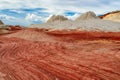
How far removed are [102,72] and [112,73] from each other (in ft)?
1.28

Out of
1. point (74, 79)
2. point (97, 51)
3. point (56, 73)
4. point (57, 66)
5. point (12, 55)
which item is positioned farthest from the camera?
point (12, 55)

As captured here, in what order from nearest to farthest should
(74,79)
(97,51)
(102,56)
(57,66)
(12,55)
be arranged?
(74,79) → (57,66) → (102,56) → (97,51) → (12,55)

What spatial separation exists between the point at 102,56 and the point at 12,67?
14.2 feet

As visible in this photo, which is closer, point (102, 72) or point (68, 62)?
point (102, 72)

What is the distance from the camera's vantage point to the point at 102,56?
41.9 feet

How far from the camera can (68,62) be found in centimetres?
1234

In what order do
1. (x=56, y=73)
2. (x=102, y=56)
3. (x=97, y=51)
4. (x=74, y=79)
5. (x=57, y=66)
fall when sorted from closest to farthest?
1. (x=74, y=79)
2. (x=56, y=73)
3. (x=57, y=66)
4. (x=102, y=56)
5. (x=97, y=51)

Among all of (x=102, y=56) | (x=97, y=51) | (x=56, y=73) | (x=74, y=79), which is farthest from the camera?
(x=97, y=51)

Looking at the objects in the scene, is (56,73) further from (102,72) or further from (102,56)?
(102,56)

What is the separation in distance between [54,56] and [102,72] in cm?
440

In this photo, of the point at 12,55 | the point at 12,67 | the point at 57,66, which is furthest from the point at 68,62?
the point at 12,55

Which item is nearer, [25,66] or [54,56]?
[25,66]

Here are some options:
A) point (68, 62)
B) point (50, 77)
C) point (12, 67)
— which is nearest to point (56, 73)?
point (50, 77)

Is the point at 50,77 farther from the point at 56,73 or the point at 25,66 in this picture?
the point at 25,66
